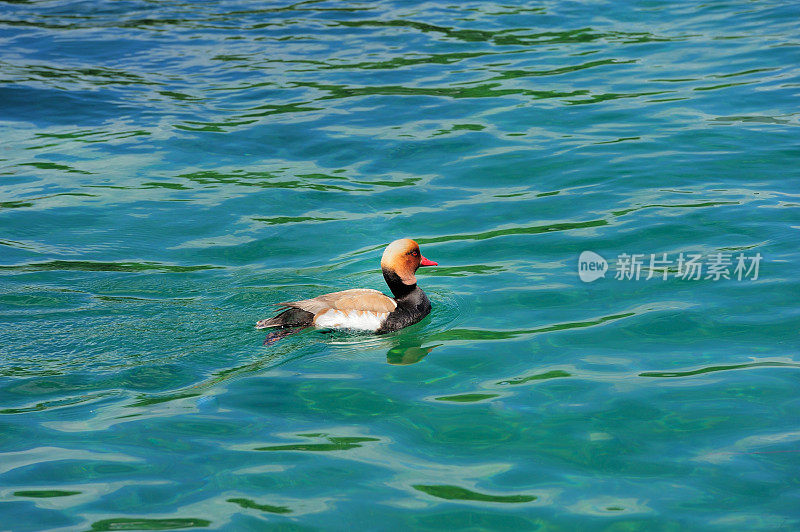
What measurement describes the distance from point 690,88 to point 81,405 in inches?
388

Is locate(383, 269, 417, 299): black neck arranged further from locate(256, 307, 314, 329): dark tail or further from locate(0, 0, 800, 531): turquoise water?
locate(256, 307, 314, 329): dark tail

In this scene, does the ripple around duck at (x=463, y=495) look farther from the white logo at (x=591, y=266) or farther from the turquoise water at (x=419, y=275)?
the white logo at (x=591, y=266)

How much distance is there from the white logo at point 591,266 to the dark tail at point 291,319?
2611mm

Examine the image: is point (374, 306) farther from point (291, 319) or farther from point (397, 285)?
point (291, 319)

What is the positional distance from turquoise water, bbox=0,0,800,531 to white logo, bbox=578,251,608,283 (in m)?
0.09

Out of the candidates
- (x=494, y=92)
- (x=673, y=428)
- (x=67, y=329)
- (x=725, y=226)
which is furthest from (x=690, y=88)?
(x=67, y=329)

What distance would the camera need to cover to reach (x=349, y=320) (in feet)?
25.6

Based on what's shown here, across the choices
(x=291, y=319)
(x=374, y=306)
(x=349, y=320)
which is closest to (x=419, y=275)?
(x=374, y=306)

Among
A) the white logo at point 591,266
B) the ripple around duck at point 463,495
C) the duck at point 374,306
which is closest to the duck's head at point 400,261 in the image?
the duck at point 374,306

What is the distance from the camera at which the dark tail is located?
7766mm

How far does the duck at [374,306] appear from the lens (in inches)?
306

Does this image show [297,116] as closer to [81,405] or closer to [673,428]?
[81,405]

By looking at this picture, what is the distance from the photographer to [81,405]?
660cm

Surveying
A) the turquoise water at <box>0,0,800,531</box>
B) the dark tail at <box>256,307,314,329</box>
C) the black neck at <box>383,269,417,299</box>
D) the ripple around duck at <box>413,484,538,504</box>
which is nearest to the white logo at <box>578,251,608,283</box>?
the turquoise water at <box>0,0,800,531</box>
